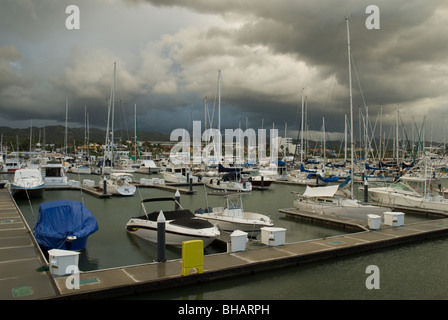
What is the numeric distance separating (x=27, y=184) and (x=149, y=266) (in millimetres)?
26773

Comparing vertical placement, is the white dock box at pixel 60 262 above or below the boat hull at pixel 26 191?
above

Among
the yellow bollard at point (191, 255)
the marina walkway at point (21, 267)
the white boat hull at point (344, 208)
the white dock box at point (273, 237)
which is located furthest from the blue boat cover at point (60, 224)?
the white boat hull at point (344, 208)

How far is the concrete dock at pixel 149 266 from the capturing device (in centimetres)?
972

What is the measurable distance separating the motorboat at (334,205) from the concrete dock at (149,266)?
4852 mm

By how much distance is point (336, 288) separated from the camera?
1174 cm

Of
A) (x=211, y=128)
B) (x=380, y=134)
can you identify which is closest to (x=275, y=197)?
(x=211, y=128)

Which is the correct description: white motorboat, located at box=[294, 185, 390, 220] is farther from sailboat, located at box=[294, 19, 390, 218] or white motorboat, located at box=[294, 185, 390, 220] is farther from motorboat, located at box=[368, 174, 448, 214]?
motorboat, located at box=[368, 174, 448, 214]

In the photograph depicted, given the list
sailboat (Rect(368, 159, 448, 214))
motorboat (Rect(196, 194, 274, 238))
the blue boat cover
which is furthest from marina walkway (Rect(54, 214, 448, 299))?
sailboat (Rect(368, 159, 448, 214))

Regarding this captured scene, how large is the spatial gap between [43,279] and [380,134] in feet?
241

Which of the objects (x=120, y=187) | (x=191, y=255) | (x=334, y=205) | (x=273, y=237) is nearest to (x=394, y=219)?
(x=334, y=205)

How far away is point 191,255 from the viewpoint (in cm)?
1118

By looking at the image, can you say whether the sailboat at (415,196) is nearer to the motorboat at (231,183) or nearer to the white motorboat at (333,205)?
the white motorboat at (333,205)

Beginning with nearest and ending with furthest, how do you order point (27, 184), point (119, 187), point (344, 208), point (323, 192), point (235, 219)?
point (235, 219)
point (344, 208)
point (323, 192)
point (27, 184)
point (119, 187)

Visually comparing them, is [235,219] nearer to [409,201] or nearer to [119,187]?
[409,201]
